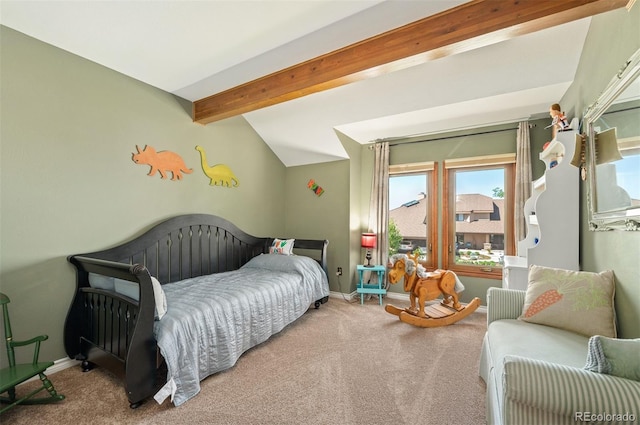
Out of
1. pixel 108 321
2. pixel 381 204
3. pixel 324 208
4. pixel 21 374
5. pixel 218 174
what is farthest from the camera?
pixel 324 208

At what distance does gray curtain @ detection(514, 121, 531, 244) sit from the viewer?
10.4 feet

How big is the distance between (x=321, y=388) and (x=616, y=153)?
2.28 metres

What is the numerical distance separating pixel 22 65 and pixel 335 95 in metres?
2.55

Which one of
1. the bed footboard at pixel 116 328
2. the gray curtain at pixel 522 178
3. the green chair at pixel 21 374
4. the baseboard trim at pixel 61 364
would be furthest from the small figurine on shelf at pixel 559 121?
the baseboard trim at pixel 61 364

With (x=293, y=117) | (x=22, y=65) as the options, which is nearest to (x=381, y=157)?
(x=293, y=117)

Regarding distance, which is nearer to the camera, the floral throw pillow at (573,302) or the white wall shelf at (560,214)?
the floral throw pillow at (573,302)

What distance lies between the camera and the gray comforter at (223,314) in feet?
5.71

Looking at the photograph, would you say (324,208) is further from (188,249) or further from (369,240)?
(188,249)

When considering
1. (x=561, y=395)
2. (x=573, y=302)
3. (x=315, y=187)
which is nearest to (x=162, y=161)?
(x=315, y=187)

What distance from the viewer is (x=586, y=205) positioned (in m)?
1.97

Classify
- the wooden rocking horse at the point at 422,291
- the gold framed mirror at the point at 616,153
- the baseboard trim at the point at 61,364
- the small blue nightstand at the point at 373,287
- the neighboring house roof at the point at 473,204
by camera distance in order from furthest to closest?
1. the small blue nightstand at the point at 373,287
2. the neighboring house roof at the point at 473,204
3. the wooden rocking horse at the point at 422,291
4. the baseboard trim at the point at 61,364
5. the gold framed mirror at the point at 616,153

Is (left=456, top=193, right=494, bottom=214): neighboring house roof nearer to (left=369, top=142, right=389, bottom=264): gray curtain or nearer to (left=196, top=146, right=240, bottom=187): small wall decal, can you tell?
(left=369, top=142, right=389, bottom=264): gray curtain

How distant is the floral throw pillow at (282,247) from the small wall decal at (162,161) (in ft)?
4.74

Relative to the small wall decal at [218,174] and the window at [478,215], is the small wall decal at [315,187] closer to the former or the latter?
the small wall decal at [218,174]
